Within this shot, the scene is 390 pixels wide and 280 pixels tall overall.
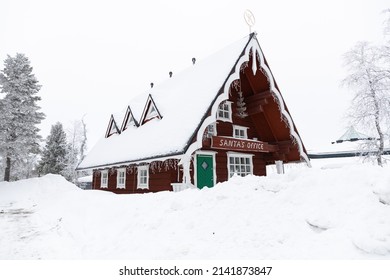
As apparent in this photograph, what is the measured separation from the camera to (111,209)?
8.80 metres

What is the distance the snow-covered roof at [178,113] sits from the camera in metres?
11.7

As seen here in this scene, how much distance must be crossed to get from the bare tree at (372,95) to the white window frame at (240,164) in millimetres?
7263

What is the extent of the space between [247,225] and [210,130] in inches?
353

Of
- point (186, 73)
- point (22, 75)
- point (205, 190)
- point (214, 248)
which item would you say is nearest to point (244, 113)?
point (186, 73)

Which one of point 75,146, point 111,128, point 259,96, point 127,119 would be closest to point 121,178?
point 127,119

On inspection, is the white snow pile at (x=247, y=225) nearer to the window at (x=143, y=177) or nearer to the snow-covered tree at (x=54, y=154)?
the window at (x=143, y=177)

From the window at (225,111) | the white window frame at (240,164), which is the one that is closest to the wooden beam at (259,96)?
the window at (225,111)

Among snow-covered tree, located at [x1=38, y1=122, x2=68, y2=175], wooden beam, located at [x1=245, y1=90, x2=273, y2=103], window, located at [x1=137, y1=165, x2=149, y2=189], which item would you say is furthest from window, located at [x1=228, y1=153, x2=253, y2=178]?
snow-covered tree, located at [x1=38, y1=122, x2=68, y2=175]

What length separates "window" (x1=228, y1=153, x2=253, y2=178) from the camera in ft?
49.9

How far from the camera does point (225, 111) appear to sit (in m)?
15.0

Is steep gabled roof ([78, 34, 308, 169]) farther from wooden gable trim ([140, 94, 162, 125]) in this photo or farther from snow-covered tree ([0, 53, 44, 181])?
snow-covered tree ([0, 53, 44, 181])

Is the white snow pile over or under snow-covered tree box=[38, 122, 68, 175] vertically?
under

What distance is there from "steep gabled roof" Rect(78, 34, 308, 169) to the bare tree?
4.83 metres

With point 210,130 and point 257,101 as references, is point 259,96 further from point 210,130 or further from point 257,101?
point 210,130
